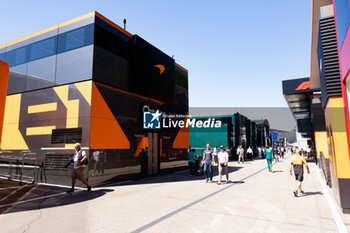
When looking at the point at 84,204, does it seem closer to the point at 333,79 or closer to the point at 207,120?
the point at 333,79

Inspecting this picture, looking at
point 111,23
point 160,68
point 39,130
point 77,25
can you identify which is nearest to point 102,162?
point 39,130

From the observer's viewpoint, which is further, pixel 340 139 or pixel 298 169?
pixel 298 169

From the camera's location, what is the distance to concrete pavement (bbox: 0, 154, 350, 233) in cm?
495

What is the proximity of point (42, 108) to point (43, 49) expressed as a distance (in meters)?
3.16

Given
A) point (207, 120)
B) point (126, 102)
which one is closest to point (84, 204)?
point (126, 102)

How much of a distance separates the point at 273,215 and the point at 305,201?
91.7 inches

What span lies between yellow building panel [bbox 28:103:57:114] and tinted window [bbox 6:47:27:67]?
289 cm

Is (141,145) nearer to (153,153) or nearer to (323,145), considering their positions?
(153,153)

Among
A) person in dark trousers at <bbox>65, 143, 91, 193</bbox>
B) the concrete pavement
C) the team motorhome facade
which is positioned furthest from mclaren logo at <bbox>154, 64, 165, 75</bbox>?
the concrete pavement

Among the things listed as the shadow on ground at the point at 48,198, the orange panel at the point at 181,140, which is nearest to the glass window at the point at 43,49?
the shadow on ground at the point at 48,198

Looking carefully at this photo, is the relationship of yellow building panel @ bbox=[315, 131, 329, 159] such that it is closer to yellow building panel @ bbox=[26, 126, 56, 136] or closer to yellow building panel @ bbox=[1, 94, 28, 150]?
yellow building panel @ bbox=[26, 126, 56, 136]

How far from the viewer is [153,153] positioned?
14250mm

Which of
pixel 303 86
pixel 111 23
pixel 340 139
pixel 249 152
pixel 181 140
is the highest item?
pixel 303 86

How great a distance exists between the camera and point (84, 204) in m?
7.02
